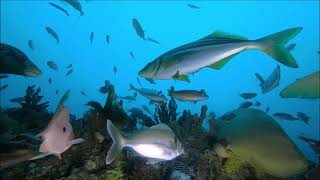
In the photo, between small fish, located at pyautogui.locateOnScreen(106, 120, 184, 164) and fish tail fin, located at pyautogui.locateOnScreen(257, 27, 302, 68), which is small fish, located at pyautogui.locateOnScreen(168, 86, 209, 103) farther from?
fish tail fin, located at pyautogui.locateOnScreen(257, 27, 302, 68)

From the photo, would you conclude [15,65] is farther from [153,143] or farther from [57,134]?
[153,143]

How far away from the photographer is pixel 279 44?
2615 mm

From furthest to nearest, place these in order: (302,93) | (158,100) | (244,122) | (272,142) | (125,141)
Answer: (158,100), (244,122), (272,142), (125,141), (302,93)

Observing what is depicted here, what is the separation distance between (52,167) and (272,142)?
127 inches

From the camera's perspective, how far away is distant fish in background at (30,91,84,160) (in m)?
2.77

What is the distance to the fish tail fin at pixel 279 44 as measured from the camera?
8.34ft

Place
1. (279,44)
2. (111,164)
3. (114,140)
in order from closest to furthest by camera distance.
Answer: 1. (279,44)
2. (114,140)
3. (111,164)

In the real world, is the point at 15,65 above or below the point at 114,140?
above

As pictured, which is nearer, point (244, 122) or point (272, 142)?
point (272, 142)

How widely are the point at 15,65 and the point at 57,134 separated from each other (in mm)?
1662

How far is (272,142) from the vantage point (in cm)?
450

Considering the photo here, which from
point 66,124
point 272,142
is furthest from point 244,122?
point 66,124

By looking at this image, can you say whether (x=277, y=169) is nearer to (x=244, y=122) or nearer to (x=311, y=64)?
(x=244, y=122)

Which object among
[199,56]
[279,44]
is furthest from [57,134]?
[279,44]
